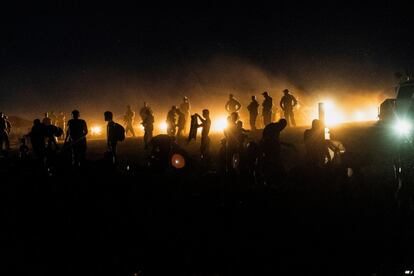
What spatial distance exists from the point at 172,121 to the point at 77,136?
29.0 ft

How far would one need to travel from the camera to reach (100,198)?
1148 cm

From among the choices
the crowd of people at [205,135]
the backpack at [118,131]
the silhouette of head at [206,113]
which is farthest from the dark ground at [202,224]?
the silhouette of head at [206,113]

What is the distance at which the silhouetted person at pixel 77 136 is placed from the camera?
13.6 meters

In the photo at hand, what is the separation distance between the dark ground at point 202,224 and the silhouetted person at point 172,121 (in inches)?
311

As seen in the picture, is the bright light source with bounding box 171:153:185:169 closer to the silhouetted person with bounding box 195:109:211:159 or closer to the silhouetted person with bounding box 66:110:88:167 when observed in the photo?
the silhouetted person with bounding box 195:109:211:159

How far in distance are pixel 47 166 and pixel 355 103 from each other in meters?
30.3

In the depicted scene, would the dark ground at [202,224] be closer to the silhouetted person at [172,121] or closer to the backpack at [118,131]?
the backpack at [118,131]

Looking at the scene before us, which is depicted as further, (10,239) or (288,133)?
(288,133)

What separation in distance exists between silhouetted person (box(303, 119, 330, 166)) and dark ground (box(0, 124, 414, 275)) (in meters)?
0.34

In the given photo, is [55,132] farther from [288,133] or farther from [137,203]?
[288,133]

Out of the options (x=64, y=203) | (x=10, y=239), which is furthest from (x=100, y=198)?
(x=10, y=239)

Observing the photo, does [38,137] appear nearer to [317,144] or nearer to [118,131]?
[118,131]

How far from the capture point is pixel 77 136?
1366cm

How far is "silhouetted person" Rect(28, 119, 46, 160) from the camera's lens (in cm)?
1488
